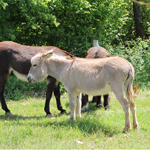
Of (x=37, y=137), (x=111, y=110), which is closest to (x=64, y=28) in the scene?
(x=111, y=110)

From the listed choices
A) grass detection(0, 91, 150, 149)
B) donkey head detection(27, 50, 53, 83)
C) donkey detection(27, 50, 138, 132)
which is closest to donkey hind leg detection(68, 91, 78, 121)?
donkey detection(27, 50, 138, 132)

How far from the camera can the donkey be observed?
4.92 m

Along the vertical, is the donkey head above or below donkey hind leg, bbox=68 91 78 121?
above

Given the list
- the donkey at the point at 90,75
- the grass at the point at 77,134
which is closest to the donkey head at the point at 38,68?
the donkey at the point at 90,75

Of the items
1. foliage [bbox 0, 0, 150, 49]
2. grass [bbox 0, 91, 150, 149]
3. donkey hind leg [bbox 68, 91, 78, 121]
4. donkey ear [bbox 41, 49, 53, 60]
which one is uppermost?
foliage [bbox 0, 0, 150, 49]

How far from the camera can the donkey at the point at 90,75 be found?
4.92 meters

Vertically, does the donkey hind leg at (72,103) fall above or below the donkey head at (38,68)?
below

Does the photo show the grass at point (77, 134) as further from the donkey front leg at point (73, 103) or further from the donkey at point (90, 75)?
the donkey at point (90, 75)

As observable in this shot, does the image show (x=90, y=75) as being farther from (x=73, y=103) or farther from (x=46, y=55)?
(x=46, y=55)

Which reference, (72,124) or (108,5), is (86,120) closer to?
(72,124)

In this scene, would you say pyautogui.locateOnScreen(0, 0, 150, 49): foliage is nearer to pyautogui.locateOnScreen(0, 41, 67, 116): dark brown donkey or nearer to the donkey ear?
pyautogui.locateOnScreen(0, 41, 67, 116): dark brown donkey

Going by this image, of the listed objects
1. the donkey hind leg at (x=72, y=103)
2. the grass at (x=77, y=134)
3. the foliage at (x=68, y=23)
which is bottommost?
the grass at (x=77, y=134)

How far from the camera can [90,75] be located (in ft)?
17.4

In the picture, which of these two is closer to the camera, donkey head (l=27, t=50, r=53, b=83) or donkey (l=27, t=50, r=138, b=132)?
donkey (l=27, t=50, r=138, b=132)
